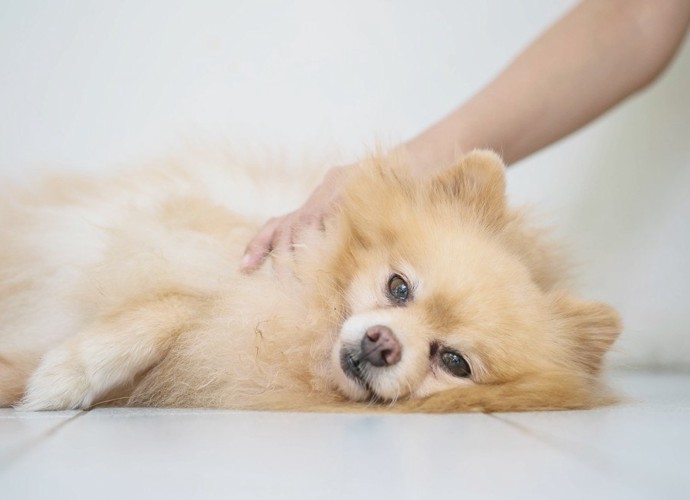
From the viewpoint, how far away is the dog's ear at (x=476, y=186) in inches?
70.4

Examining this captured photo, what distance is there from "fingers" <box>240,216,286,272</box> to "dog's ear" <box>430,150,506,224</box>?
45cm

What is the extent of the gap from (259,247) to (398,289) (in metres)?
0.43

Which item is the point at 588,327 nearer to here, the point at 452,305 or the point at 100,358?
the point at 452,305

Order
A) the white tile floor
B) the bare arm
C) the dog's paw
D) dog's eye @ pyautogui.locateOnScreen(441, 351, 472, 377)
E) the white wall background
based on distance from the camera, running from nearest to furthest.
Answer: the white tile floor
the dog's paw
dog's eye @ pyautogui.locateOnScreen(441, 351, 472, 377)
the bare arm
the white wall background

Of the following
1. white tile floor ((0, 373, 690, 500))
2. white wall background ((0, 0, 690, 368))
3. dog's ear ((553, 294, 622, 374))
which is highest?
white wall background ((0, 0, 690, 368))

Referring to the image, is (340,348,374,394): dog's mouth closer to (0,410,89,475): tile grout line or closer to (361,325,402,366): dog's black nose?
(361,325,402,366): dog's black nose

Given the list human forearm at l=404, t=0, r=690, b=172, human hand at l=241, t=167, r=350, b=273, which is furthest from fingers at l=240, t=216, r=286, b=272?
human forearm at l=404, t=0, r=690, b=172

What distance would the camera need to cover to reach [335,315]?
1.74m

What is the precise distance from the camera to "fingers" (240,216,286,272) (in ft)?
6.09

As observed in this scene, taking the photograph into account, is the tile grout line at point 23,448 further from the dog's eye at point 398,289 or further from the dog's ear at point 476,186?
the dog's ear at point 476,186

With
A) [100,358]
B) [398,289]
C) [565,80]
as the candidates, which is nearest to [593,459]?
[398,289]

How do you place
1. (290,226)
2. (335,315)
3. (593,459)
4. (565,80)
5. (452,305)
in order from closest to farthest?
(593,459)
(452,305)
(335,315)
(290,226)
(565,80)

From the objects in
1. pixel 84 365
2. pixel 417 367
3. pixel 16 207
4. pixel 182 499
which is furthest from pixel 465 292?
pixel 16 207

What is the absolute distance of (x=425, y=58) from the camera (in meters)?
3.05
